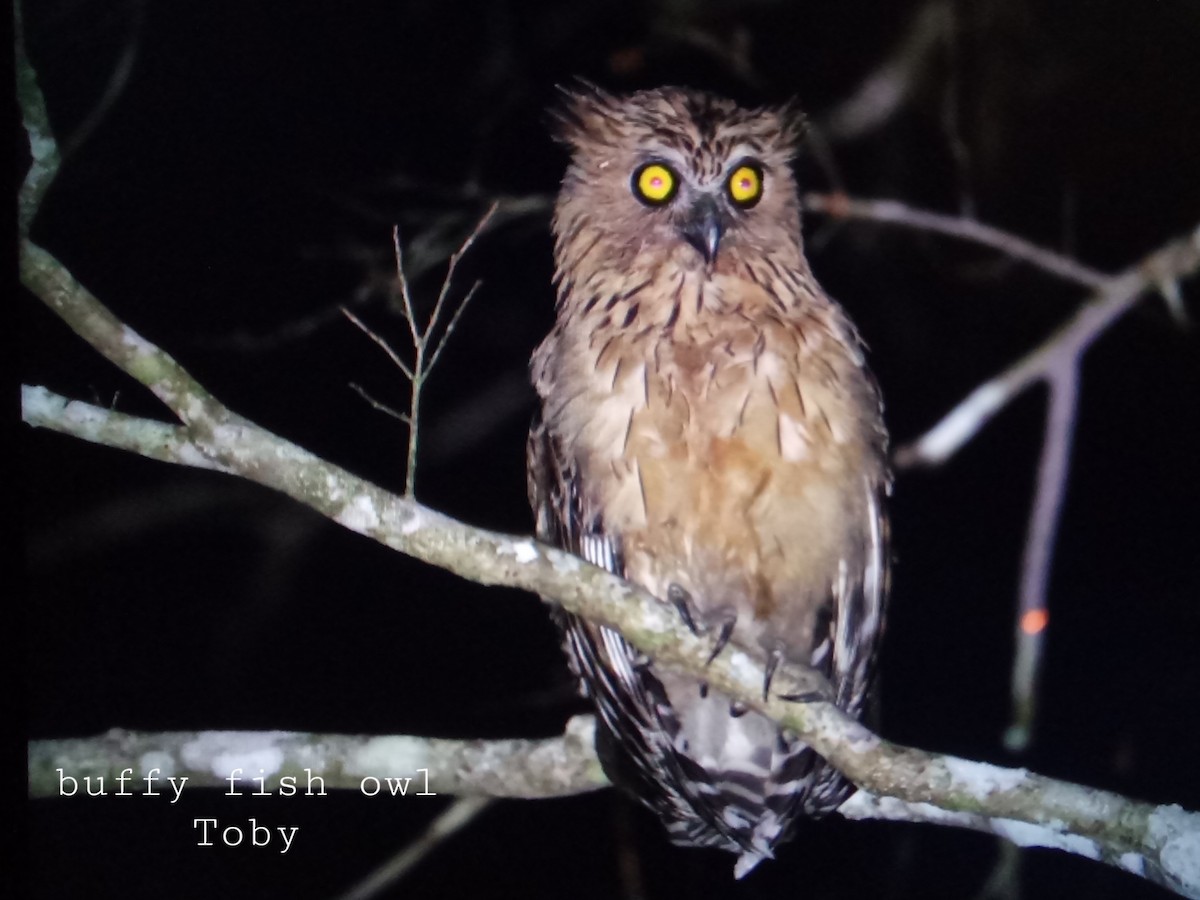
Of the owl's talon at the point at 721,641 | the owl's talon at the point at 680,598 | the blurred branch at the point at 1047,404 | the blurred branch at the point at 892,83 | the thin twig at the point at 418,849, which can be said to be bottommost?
the thin twig at the point at 418,849

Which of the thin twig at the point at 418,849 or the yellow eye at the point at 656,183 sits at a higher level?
the yellow eye at the point at 656,183

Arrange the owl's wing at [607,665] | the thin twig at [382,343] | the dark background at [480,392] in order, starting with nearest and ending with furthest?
the thin twig at [382,343], the owl's wing at [607,665], the dark background at [480,392]

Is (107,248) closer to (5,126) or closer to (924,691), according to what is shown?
(5,126)

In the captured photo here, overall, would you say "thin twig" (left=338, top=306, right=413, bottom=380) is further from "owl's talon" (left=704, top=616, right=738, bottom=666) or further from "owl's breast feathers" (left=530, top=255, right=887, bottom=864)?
"owl's talon" (left=704, top=616, right=738, bottom=666)

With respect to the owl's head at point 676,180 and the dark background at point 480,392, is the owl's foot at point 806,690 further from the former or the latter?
the owl's head at point 676,180


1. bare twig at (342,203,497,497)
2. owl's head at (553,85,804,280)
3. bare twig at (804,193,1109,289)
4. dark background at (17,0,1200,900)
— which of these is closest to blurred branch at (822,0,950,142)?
dark background at (17,0,1200,900)

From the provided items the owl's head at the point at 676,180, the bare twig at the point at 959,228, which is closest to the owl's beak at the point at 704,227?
the owl's head at the point at 676,180
